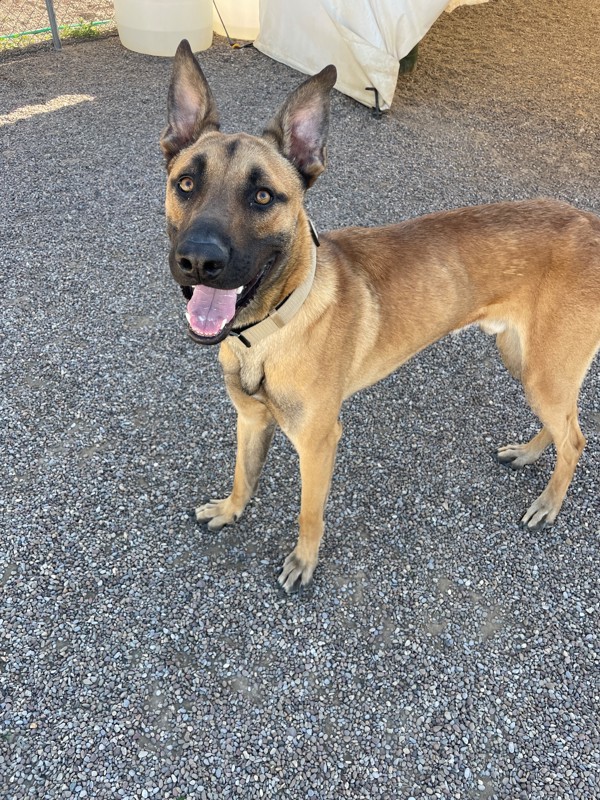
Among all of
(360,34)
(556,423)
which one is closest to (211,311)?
(556,423)

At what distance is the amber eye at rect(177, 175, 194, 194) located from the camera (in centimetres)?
226

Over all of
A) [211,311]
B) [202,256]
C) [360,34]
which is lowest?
[360,34]

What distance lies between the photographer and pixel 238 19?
28.6 ft

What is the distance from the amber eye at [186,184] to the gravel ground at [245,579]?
1.64 metres

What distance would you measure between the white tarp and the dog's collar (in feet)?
18.2

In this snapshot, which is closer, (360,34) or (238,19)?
(360,34)

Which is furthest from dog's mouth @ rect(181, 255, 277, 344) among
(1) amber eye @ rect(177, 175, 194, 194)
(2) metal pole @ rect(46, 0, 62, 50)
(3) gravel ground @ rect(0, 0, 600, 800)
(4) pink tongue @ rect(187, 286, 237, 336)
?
(2) metal pole @ rect(46, 0, 62, 50)

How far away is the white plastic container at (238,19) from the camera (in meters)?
8.54

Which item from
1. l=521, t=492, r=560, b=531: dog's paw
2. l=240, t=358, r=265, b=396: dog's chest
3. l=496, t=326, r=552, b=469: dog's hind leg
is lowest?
l=521, t=492, r=560, b=531: dog's paw

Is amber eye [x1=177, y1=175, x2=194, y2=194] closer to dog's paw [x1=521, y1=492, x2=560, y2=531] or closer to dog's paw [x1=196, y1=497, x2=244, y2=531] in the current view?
dog's paw [x1=196, y1=497, x2=244, y2=531]

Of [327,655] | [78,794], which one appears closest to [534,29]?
[327,655]

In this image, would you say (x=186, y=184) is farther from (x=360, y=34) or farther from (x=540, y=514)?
(x=360, y=34)

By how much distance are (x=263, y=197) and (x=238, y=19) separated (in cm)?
805

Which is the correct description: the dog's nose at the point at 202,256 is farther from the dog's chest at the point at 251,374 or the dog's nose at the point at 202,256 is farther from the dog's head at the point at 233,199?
the dog's chest at the point at 251,374
